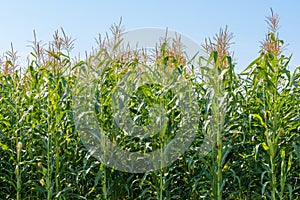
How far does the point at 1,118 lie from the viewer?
14.9ft

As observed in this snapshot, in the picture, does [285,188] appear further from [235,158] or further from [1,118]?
[1,118]

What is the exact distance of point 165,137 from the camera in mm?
4172

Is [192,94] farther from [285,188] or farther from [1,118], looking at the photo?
[1,118]

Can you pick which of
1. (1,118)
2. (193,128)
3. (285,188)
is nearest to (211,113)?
(193,128)

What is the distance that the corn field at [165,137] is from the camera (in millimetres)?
4078

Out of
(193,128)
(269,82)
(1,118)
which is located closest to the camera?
(269,82)

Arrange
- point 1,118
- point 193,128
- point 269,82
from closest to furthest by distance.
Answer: point 269,82, point 193,128, point 1,118

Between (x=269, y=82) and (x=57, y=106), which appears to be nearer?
(x=269, y=82)

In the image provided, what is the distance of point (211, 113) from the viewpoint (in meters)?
4.14

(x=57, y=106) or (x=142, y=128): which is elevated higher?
(x=57, y=106)

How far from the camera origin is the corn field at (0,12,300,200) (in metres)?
4.08

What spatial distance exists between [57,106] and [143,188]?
4.15 ft

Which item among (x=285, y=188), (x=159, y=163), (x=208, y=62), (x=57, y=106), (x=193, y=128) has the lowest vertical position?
(x=285, y=188)

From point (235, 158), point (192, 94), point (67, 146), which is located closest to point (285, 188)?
point (235, 158)
